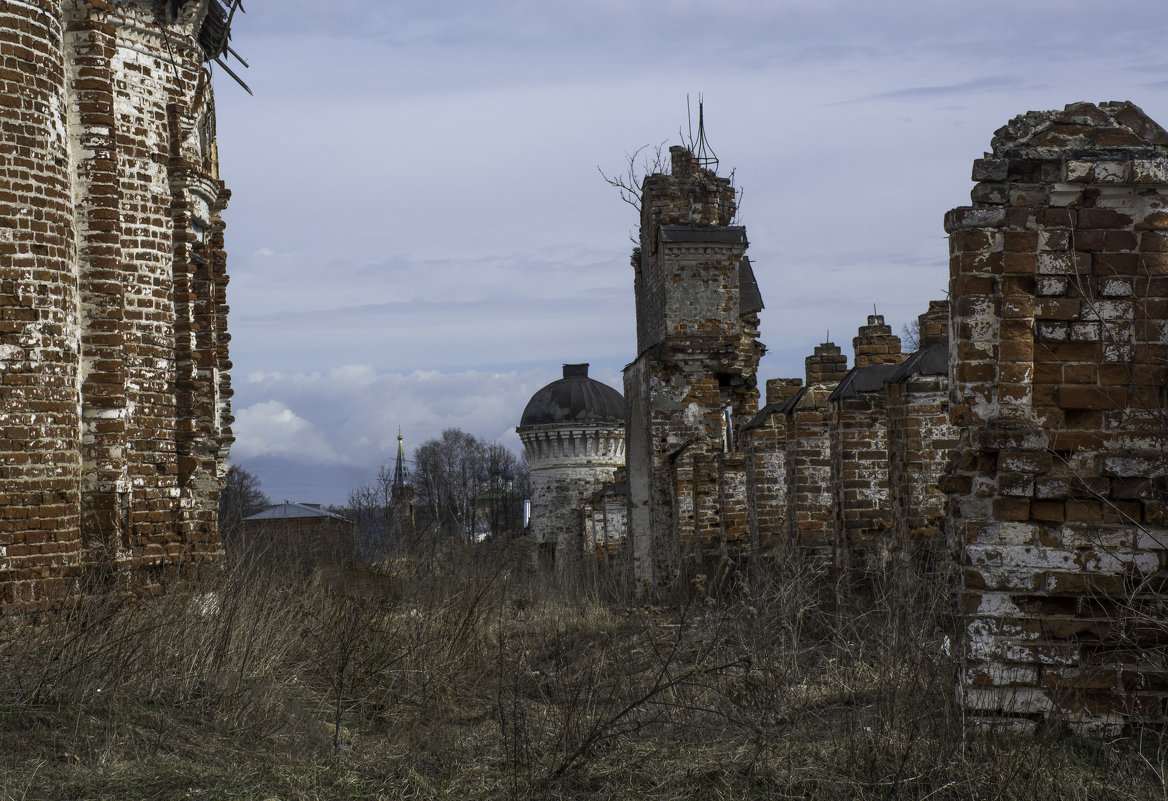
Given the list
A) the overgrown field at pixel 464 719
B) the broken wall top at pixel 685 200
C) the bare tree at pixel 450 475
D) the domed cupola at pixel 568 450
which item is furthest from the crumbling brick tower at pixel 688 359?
the bare tree at pixel 450 475

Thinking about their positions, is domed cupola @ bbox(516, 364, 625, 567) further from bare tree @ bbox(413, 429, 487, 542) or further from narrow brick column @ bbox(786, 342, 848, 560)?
narrow brick column @ bbox(786, 342, 848, 560)

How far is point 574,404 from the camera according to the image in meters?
43.2

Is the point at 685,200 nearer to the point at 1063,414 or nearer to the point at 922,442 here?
the point at 922,442

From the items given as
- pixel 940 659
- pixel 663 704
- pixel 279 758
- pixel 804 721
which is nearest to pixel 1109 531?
pixel 940 659

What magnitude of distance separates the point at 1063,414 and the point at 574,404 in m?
38.1

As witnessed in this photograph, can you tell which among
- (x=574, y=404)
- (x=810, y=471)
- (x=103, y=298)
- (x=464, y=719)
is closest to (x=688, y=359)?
(x=810, y=471)

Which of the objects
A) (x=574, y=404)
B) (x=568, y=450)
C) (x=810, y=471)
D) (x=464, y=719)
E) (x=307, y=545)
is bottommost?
(x=464, y=719)

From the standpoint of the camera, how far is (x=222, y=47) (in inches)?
418

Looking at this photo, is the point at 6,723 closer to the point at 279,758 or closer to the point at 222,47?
the point at 279,758

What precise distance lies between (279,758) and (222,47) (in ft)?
23.8

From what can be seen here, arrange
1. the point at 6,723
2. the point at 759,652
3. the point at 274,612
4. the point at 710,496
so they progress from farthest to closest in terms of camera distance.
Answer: the point at 710,496 < the point at 274,612 < the point at 759,652 < the point at 6,723

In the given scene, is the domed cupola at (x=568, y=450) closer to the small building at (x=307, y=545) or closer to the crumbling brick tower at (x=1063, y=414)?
the small building at (x=307, y=545)

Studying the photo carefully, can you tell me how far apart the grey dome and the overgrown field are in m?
34.5

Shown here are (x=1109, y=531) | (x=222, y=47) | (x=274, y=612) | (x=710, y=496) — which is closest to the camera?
(x=1109, y=531)
